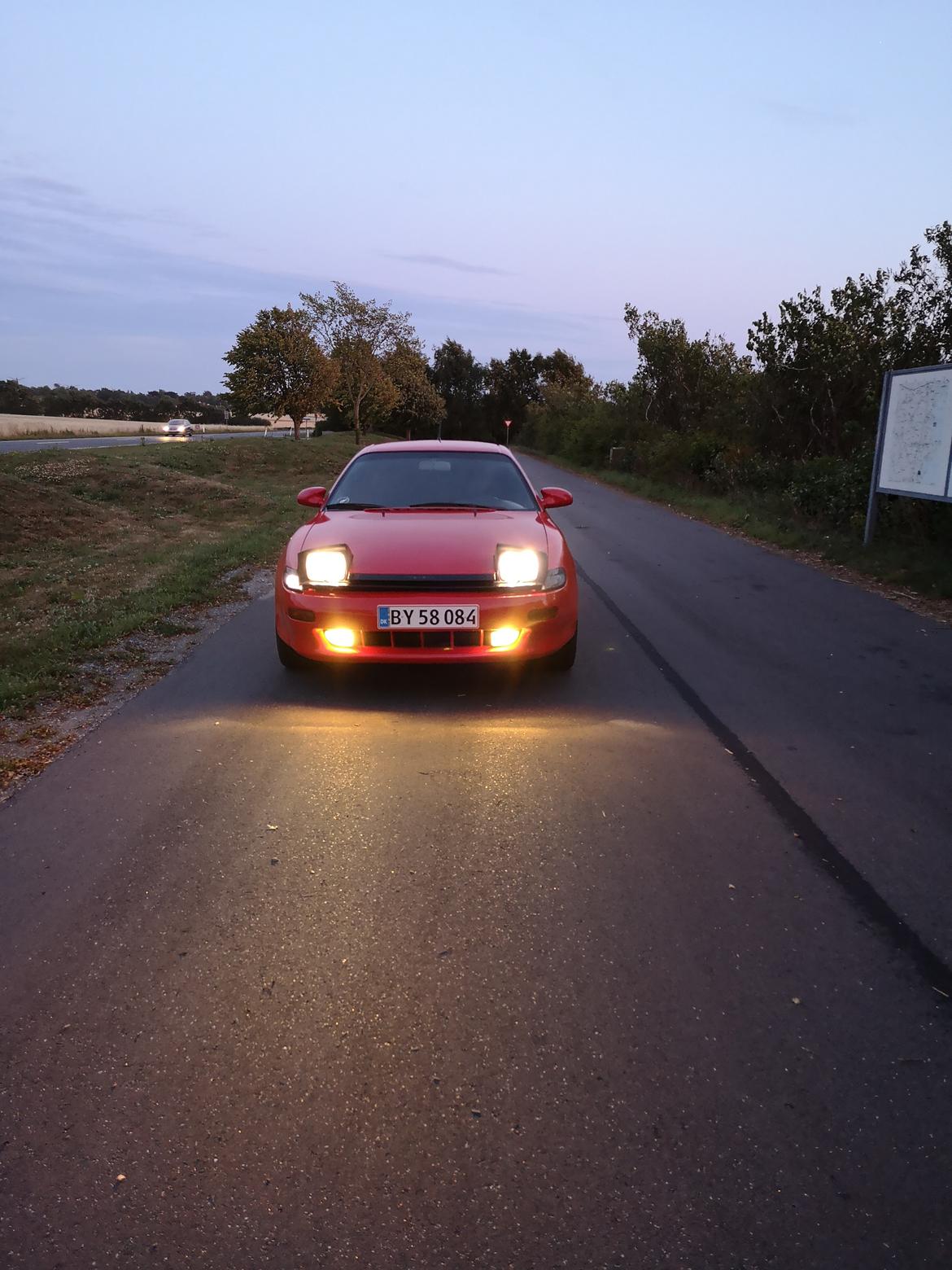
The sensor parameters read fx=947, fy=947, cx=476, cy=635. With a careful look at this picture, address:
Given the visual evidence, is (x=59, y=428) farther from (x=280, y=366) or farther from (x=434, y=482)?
(x=434, y=482)

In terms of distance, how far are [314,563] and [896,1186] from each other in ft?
14.5

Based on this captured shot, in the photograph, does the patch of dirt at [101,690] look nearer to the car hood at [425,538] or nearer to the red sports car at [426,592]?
the red sports car at [426,592]

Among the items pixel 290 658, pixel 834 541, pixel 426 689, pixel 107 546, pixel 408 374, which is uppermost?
pixel 408 374

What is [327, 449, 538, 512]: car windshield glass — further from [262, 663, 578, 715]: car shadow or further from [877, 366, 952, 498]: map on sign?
[877, 366, 952, 498]: map on sign

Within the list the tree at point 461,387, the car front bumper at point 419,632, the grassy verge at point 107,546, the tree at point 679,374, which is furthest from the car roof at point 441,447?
the tree at point 461,387

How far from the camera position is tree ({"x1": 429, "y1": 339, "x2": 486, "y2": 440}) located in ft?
323

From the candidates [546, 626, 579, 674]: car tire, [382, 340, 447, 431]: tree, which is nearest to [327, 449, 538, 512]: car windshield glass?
[546, 626, 579, 674]: car tire

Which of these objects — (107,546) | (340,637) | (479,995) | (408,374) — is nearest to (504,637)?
(340,637)

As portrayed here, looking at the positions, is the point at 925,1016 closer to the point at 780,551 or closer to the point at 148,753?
the point at 148,753

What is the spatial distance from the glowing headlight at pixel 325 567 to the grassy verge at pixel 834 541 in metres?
6.99

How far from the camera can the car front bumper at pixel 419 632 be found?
547 cm

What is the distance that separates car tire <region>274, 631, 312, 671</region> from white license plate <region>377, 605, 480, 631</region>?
0.83 meters

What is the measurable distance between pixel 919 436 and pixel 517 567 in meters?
7.65

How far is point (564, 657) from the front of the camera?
6.07 m
